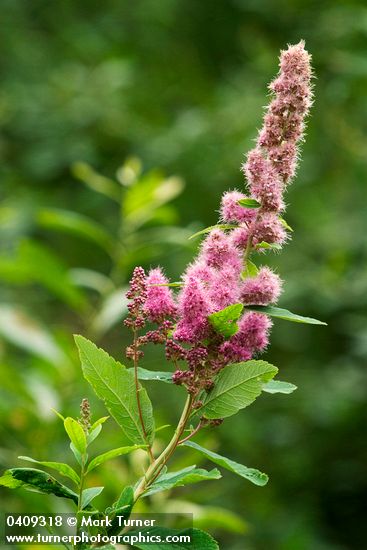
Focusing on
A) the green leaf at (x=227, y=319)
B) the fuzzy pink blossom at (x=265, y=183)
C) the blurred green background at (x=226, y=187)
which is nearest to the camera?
the green leaf at (x=227, y=319)

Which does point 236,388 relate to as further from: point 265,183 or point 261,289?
point 265,183

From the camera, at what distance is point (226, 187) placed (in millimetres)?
5555

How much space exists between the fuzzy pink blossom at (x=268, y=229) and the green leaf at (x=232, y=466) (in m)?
0.35

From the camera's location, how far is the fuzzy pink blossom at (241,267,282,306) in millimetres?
1406

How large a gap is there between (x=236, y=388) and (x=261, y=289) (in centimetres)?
17

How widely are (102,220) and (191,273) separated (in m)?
4.48

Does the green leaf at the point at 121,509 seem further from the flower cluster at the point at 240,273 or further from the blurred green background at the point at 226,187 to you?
the blurred green background at the point at 226,187

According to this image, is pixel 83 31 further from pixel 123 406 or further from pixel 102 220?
pixel 123 406

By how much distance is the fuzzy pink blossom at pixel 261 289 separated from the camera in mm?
1406

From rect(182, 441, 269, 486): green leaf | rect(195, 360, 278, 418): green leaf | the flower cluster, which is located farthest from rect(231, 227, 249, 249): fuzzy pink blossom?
rect(182, 441, 269, 486): green leaf

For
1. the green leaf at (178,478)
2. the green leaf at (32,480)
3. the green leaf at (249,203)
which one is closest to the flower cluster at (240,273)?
the green leaf at (249,203)

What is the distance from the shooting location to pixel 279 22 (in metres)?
6.37

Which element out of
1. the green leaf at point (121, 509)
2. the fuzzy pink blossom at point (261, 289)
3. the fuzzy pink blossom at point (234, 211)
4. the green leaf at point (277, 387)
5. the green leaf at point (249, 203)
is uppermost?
the fuzzy pink blossom at point (234, 211)

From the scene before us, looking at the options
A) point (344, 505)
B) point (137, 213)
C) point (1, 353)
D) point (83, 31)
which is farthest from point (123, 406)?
point (83, 31)
